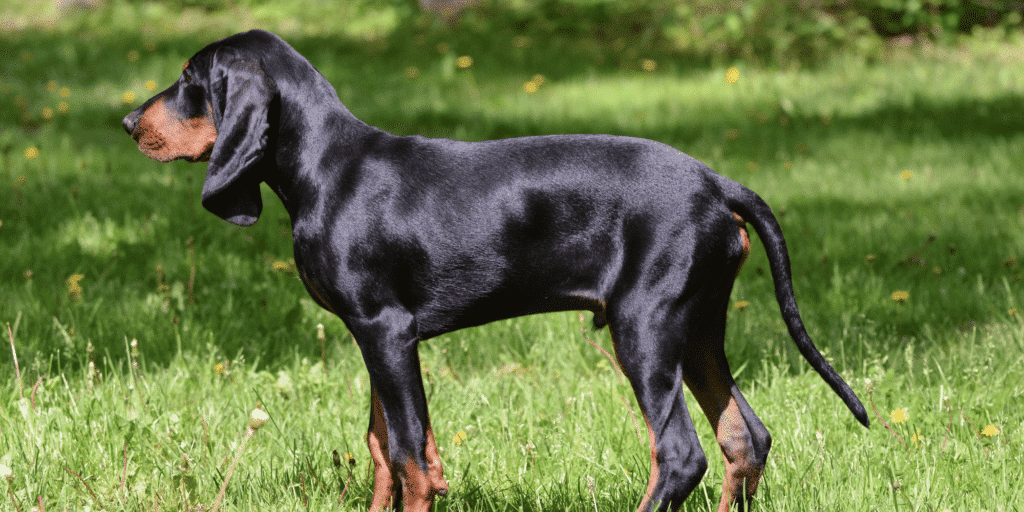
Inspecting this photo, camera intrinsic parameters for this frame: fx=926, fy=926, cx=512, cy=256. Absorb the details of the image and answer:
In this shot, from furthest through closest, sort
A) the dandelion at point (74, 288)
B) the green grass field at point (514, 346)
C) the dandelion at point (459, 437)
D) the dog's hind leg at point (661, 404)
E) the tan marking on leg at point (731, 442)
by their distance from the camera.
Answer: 1. the dandelion at point (74, 288)
2. the dandelion at point (459, 437)
3. the green grass field at point (514, 346)
4. the tan marking on leg at point (731, 442)
5. the dog's hind leg at point (661, 404)

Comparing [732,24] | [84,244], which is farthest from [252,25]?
[84,244]

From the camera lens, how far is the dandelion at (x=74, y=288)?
12.5 feet

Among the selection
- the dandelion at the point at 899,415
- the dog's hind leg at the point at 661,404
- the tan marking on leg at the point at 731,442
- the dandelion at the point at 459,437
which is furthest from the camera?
the dandelion at the point at 459,437

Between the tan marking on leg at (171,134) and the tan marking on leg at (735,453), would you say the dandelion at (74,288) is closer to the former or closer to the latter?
the tan marking on leg at (171,134)

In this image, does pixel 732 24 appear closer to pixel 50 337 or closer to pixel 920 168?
pixel 920 168

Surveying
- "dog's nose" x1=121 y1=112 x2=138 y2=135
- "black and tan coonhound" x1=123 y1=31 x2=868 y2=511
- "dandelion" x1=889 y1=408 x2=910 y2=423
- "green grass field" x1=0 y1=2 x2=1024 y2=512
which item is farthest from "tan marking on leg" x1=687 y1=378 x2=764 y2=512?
"dog's nose" x1=121 y1=112 x2=138 y2=135

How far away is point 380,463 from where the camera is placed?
2531 millimetres

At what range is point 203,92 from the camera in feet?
7.79

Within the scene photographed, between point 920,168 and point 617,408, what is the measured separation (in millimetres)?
4193

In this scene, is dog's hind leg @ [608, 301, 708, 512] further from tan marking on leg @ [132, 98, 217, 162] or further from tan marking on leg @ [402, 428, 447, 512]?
tan marking on leg @ [132, 98, 217, 162]

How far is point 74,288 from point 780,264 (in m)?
2.89

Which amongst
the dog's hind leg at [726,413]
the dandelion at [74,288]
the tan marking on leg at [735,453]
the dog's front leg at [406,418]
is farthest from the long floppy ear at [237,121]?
the dandelion at [74,288]

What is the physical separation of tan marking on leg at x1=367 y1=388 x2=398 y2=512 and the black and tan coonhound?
0.52 ft

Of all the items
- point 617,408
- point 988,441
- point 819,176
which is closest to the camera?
point 988,441
